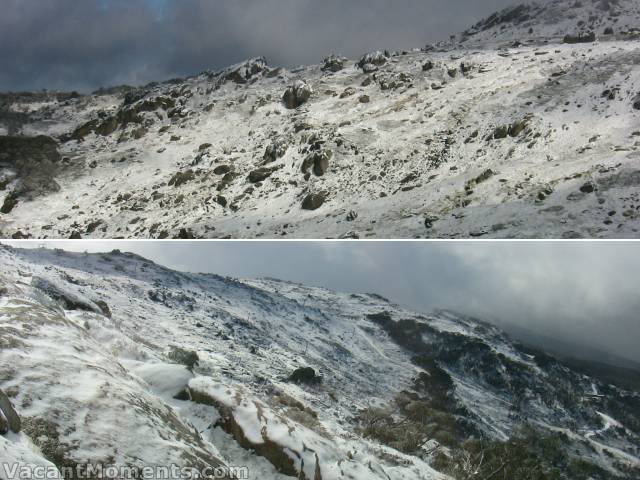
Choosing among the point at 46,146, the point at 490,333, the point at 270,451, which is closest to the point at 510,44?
the point at 490,333


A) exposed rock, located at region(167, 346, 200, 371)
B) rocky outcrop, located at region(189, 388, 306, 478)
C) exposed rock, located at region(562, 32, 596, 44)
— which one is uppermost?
exposed rock, located at region(562, 32, 596, 44)

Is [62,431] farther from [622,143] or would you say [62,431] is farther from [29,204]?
[29,204]

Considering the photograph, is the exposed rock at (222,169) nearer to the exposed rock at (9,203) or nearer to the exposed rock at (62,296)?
the exposed rock at (9,203)

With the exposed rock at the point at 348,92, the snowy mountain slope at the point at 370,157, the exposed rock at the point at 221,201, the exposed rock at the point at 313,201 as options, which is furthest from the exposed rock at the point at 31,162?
the exposed rock at the point at 348,92

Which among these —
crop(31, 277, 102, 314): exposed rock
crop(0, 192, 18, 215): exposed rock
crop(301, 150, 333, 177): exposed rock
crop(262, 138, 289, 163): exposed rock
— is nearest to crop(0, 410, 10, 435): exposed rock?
crop(31, 277, 102, 314): exposed rock

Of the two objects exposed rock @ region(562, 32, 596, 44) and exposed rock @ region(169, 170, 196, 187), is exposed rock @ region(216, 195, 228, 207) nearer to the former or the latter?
exposed rock @ region(169, 170, 196, 187)

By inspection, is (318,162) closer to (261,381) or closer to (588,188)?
(588,188)

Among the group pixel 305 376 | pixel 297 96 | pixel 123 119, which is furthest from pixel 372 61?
pixel 305 376
